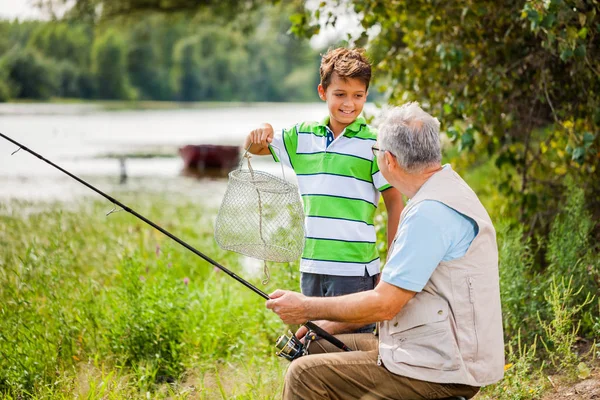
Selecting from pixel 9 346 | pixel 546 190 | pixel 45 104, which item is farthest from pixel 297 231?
pixel 45 104

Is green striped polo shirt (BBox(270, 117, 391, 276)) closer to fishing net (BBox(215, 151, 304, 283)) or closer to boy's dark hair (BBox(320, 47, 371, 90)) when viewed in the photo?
fishing net (BBox(215, 151, 304, 283))

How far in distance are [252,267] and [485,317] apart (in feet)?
13.9

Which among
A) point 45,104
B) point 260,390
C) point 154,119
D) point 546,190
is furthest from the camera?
point 45,104

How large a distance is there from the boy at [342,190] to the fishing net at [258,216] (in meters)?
0.08

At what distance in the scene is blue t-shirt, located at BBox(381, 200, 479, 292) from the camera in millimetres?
2385

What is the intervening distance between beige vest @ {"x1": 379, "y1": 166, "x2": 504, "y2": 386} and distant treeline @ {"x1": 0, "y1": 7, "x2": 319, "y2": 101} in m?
52.1

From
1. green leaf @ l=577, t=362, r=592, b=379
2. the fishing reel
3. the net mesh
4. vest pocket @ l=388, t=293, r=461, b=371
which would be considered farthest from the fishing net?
green leaf @ l=577, t=362, r=592, b=379

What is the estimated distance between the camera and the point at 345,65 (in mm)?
3232

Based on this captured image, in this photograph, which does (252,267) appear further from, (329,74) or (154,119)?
(154,119)

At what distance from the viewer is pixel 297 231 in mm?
3215

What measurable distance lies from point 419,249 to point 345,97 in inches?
43.8

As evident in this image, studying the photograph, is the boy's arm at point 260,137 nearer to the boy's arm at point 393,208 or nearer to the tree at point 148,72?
the boy's arm at point 393,208

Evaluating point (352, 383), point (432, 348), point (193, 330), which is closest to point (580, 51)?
point (432, 348)

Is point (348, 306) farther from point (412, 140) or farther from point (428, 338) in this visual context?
point (412, 140)
